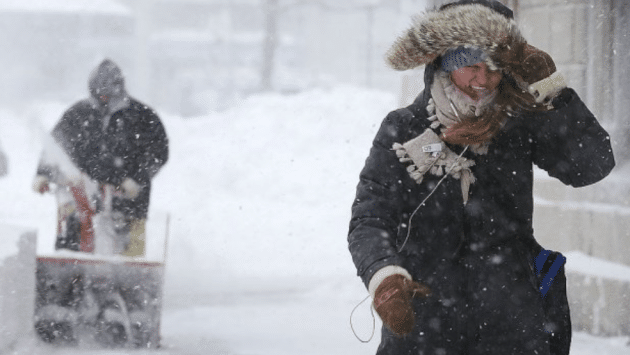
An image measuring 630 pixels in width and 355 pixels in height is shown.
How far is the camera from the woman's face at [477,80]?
2676 mm

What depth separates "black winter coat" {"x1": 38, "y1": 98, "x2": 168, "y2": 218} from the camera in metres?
6.55

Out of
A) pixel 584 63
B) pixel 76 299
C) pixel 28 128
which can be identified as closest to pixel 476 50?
pixel 76 299

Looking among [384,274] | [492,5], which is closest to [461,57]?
[492,5]

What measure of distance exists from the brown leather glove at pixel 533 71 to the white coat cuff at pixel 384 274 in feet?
2.26

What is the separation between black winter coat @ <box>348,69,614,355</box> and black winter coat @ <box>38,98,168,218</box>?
413 centimetres

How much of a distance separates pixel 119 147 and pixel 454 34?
4.30 meters

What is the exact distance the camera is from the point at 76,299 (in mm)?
5836

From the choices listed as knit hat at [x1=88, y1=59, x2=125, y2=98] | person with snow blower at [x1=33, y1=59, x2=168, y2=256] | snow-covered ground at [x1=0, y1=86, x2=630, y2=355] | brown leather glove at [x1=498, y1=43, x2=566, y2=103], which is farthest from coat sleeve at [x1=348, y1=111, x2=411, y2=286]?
knit hat at [x1=88, y1=59, x2=125, y2=98]

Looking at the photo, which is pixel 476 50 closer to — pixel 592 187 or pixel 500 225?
pixel 500 225

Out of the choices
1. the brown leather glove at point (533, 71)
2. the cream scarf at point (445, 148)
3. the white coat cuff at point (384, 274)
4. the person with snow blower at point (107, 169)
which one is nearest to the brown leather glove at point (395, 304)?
the white coat cuff at point (384, 274)

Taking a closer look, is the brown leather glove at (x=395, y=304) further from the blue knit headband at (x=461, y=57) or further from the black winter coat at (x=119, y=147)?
the black winter coat at (x=119, y=147)

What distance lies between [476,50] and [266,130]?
1576 cm

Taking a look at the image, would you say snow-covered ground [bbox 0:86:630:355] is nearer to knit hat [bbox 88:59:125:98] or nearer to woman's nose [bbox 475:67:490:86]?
knit hat [bbox 88:59:125:98]

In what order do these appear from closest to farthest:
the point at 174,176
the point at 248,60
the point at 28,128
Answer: the point at 174,176
the point at 28,128
the point at 248,60
